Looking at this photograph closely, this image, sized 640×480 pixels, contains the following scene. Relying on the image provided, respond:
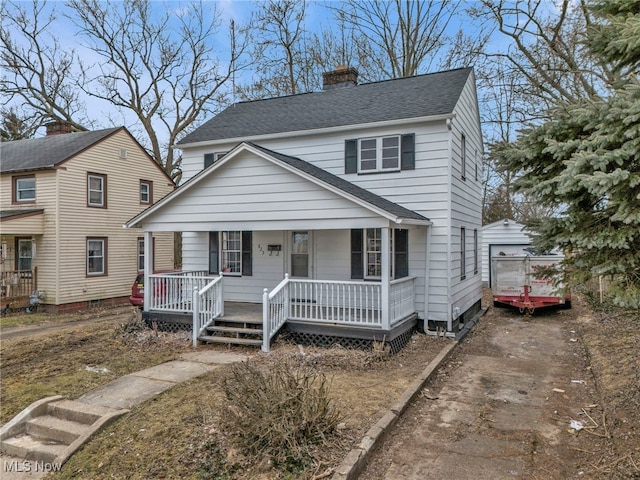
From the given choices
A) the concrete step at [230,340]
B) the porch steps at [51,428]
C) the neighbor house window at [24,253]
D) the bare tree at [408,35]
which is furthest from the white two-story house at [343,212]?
the bare tree at [408,35]

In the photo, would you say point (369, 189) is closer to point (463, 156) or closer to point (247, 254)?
point (463, 156)

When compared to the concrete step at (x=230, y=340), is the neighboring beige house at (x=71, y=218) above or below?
above

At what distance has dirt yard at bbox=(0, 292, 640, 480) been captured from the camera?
4.23m

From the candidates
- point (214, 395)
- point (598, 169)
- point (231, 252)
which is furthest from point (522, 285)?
point (214, 395)

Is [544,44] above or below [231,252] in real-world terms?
above

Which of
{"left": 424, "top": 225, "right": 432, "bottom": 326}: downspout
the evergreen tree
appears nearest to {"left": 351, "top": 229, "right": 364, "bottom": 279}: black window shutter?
{"left": 424, "top": 225, "right": 432, "bottom": 326}: downspout

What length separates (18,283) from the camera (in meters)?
15.2

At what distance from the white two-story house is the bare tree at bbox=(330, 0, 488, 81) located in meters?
8.88

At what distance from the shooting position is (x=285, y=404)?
175 inches

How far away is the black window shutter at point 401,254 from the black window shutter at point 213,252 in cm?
515

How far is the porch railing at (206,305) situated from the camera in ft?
30.1

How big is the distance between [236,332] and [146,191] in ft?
42.6

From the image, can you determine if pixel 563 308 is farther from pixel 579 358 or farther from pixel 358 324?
pixel 358 324

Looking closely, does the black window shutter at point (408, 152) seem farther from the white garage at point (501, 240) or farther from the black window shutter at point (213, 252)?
the white garage at point (501, 240)
